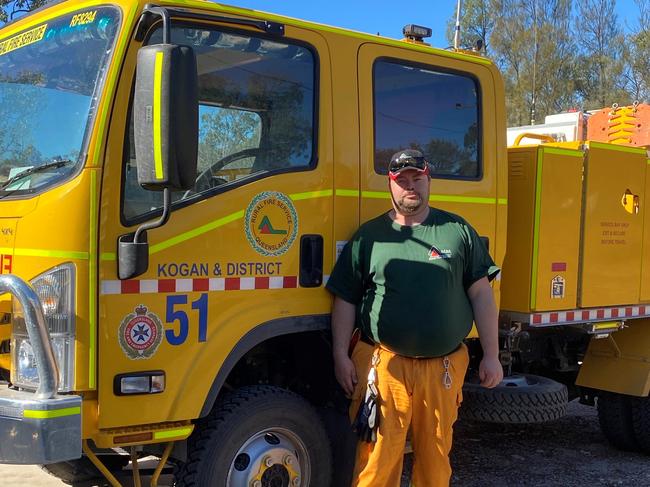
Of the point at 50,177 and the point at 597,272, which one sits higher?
the point at 50,177

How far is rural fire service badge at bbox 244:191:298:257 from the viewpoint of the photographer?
3.30 m

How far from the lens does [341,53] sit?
362 cm

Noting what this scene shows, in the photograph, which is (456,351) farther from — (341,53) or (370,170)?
(341,53)

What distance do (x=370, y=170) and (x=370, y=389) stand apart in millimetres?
1070

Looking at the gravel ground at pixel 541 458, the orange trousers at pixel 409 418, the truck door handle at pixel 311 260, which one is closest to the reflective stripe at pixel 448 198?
the truck door handle at pixel 311 260

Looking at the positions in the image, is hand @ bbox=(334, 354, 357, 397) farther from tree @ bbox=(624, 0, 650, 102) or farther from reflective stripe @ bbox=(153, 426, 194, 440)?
tree @ bbox=(624, 0, 650, 102)

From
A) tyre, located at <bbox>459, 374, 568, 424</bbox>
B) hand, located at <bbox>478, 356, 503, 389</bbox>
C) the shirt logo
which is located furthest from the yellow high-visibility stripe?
tyre, located at <bbox>459, 374, 568, 424</bbox>

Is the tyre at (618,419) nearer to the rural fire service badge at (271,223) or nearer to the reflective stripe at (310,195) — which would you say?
the reflective stripe at (310,195)

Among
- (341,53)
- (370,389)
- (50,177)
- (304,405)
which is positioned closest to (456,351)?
(370,389)

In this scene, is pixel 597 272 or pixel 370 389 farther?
pixel 597 272

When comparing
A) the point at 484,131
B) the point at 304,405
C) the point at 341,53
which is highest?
the point at 341,53

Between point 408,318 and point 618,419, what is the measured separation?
313cm

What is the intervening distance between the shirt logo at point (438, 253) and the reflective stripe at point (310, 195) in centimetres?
55

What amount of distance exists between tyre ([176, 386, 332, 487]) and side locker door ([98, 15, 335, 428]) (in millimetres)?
222
